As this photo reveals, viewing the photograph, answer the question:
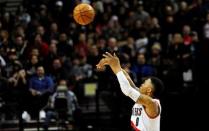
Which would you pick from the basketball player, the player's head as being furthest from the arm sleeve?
the player's head

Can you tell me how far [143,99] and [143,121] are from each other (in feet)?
1.82

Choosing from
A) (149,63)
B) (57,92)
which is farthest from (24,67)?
(149,63)

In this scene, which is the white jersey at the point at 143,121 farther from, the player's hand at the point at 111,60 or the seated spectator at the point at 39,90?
the seated spectator at the point at 39,90

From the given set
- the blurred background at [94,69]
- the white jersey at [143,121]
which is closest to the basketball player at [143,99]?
the white jersey at [143,121]

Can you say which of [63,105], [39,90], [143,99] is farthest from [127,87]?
[39,90]

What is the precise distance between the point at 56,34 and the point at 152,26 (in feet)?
10.0

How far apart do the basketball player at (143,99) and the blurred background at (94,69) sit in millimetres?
5776

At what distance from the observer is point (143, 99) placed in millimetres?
8023

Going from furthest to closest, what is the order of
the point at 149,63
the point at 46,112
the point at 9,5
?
1. the point at 9,5
2. the point at 149,63
3. the point at 46,112

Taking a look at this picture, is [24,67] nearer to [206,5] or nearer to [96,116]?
[96,116]

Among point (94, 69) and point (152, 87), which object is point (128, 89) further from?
point (94, 69)

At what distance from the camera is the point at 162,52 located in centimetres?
1612

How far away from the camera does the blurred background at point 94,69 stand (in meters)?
14.5

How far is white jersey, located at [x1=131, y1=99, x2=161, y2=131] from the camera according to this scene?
8.39m
